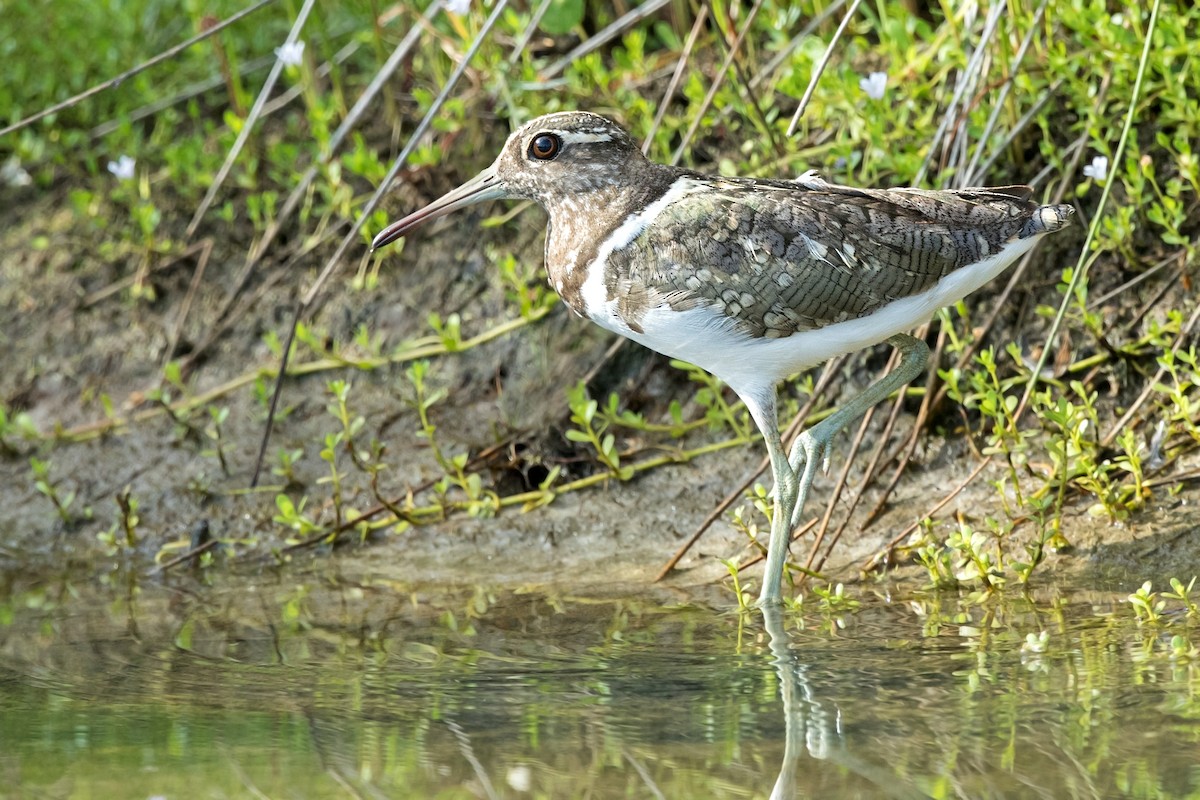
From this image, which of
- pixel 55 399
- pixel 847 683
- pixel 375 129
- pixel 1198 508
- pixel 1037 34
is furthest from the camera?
pixel 375 129

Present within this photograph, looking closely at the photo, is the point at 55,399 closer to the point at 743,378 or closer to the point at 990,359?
the point at 743,378

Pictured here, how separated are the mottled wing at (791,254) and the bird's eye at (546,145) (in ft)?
1.42

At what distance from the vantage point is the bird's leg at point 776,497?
14.1 ft

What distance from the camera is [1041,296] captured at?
5.23 meters

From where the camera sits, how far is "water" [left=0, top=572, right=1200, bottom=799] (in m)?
2.92

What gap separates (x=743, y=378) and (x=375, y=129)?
3033 millimetres

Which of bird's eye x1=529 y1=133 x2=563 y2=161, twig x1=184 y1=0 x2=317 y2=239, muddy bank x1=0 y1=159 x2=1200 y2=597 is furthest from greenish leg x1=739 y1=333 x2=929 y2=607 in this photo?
twig x1=184 y1=0 x2=317 y2=239

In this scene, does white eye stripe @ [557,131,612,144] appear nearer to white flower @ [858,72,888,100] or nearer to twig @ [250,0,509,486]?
twig @ [250,0,509,486]

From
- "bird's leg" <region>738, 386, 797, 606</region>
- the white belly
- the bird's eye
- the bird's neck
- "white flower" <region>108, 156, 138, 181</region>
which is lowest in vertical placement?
"bird's leg" <region>738, 386, 797, 606</region>

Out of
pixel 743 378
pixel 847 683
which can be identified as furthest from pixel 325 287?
pixel 847 683

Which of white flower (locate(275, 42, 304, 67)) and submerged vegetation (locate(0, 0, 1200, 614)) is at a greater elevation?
white flower (locate(275, 42, 304, 67))

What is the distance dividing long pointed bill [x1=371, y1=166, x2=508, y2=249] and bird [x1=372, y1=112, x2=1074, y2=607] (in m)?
0.16

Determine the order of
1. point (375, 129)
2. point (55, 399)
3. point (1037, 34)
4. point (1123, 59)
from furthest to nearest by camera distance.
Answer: point (375, 129) → point (55, 399) → point (1037, 34) → point (1123, 59)

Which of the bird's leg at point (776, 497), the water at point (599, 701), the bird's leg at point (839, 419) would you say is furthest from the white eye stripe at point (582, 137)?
the water at point (599, 701)
